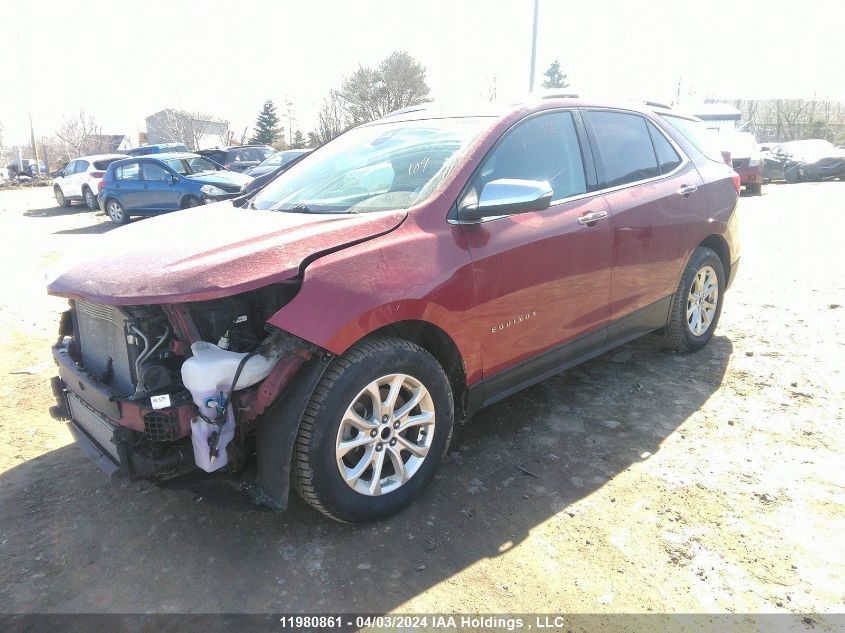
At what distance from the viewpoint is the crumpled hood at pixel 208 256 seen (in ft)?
7.63

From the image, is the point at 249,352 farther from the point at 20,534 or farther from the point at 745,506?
the point at 745,506

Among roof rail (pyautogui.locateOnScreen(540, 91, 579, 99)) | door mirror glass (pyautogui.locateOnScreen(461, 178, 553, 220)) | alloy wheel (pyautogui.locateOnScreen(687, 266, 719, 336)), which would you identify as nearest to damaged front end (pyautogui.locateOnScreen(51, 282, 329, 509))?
door mirror glass (pyautogui.locateOnScreen(461, 178, 553, 220))

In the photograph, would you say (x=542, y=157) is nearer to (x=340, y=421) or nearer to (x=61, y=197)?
(x=340, y=421)

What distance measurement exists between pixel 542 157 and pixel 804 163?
22.1 m

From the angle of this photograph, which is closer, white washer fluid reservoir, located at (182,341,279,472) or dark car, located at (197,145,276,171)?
white washer fluid reservoir, located at (182,341,279,472)

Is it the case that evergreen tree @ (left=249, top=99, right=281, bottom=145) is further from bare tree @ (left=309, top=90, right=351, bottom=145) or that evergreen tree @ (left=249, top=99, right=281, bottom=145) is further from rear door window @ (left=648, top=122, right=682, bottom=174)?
rear door window @ (left=648, top=122, right=682, bottom=174)

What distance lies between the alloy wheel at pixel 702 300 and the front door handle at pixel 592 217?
1314mm

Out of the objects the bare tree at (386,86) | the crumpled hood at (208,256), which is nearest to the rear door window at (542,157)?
the crumpled hood at (208,256)

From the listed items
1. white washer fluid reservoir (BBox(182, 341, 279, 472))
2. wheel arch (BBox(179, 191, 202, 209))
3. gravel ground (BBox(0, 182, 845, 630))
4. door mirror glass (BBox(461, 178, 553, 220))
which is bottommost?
gravel ground (BBox(0, 182, 845, 630))

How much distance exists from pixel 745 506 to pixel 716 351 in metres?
2.20

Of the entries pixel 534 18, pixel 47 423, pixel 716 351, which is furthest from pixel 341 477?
pixel 534 18

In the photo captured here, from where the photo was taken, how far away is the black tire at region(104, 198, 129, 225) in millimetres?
15102

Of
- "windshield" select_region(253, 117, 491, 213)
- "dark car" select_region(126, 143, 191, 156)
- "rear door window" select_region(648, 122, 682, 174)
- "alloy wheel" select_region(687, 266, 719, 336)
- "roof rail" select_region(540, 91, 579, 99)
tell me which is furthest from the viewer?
"dark car" select_region(126, 143, 191, 156)

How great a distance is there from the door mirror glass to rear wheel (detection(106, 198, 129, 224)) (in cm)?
1452
